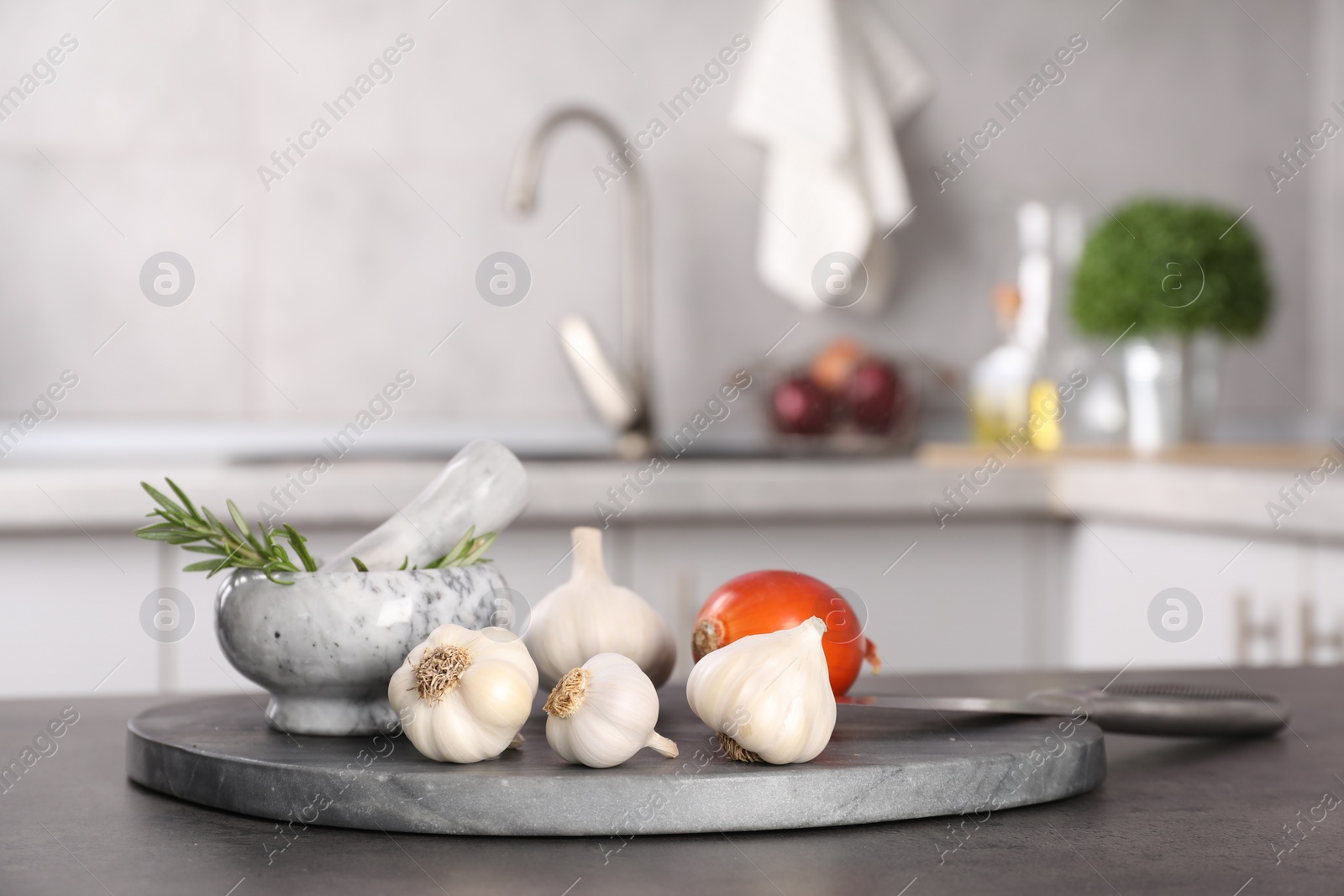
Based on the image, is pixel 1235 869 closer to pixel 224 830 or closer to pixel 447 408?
pixel 224 830

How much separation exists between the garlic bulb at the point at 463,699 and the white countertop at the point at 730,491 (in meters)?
1.10

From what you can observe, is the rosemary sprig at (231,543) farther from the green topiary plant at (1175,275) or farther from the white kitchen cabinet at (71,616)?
the green topiary plant at (1175,275)

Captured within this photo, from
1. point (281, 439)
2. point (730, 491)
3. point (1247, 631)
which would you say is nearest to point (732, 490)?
point (730, 491)

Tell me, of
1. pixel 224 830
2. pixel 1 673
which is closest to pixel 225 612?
pixel 224 830

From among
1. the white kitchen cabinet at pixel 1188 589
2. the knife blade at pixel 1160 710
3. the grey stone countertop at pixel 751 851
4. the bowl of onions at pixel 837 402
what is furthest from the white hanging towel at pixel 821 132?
the grey stone countertop at pixel 751 851

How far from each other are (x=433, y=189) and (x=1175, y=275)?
1168 mm

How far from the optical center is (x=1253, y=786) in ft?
2.10

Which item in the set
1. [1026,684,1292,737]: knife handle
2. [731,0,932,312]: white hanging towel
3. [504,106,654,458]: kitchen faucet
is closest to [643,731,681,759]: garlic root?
[1026,684,1292,737]: knife handle

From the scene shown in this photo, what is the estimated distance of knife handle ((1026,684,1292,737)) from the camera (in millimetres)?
723

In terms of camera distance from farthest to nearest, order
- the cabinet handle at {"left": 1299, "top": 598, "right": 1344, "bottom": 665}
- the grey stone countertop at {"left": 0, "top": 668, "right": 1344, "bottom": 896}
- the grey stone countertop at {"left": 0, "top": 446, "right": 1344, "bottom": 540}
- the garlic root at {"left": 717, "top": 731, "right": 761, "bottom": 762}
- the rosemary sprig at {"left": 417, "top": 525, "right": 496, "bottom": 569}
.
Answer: the grey stone countertop at {"left": 0, "top": 446, "right": 1344, "bottom": 540}
the cabinet handle at {"left": 1299, "top": 598, "right": 1344, "bottom": 665}
the rosemary sprig at {"left": 417, "top": 525, "right": 496, "bottom": 569}
the garlic root at {"left": 717, "top": 731, "right": 761, "bottom": 762}
the grey stone countertop at {"left": 0, "top": 668, "right": 1344, "bottom": 896}

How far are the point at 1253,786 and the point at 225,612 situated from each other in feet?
1.57


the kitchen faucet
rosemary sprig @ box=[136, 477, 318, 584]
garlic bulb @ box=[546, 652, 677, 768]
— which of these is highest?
the kitchen faucet

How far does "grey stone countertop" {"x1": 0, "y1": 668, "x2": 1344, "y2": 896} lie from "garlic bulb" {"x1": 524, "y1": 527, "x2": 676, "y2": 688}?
16 cm

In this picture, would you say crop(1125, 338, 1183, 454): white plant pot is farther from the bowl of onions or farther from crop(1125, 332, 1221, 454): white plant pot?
the bowl of onions
